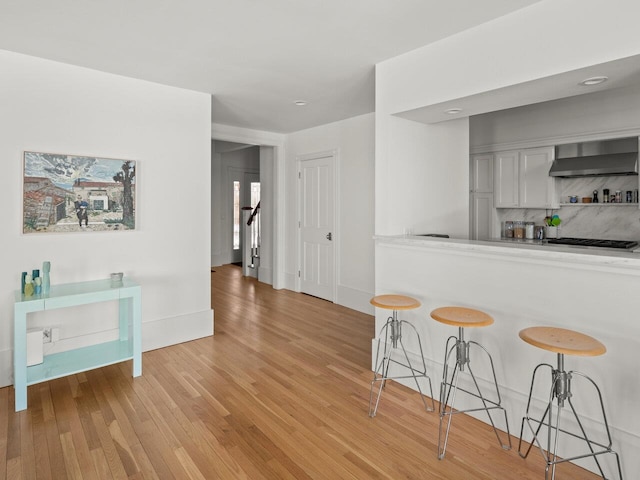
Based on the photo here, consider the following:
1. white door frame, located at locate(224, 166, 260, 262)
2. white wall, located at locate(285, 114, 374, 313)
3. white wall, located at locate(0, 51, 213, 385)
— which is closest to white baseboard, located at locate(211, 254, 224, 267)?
white door frame, located at locate(224, 166, 260, 262)

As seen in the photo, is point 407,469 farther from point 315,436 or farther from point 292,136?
point 292,136

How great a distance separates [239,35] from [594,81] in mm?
2334

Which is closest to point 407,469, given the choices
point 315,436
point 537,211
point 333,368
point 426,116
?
point 315,436

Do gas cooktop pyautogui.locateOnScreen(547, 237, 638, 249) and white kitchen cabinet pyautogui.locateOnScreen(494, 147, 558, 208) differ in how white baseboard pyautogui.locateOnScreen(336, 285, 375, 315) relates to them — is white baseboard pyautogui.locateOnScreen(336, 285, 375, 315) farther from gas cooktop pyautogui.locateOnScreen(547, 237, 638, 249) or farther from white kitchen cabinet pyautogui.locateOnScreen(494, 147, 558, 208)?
gas cooktop pyautogui.locateOnScreen(547, 237, 638, 249)

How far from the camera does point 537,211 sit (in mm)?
5309

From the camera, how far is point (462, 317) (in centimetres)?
233

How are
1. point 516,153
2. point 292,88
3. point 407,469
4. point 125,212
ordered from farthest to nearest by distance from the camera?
point 516,153, point 292,88, point 125,212, point 407,469

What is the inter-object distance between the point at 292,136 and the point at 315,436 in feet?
16.0

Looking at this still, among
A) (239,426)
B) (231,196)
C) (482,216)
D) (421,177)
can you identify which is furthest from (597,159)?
(231,196)

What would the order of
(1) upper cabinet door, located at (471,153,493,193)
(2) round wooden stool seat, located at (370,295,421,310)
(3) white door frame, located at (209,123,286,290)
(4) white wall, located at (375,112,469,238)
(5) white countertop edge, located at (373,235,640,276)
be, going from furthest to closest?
(3) white door frame, located at (209,123,286,290)
(1) upper cabinet door, located at (471,153,493,193)
(4) white wall, located at (375,112,469,238)
(2) round wooden stool seat, located at (370,295,421,310)
(5) white countertop edge, located at (373,235,640,276)

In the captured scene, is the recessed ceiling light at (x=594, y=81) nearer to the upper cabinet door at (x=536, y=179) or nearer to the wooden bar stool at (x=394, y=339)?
the wooden bar stool at (x=394, y=339)

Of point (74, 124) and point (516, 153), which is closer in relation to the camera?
point (74, 124)

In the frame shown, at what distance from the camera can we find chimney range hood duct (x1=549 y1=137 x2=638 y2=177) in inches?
167

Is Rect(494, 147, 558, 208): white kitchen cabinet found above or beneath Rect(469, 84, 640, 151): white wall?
beneath
